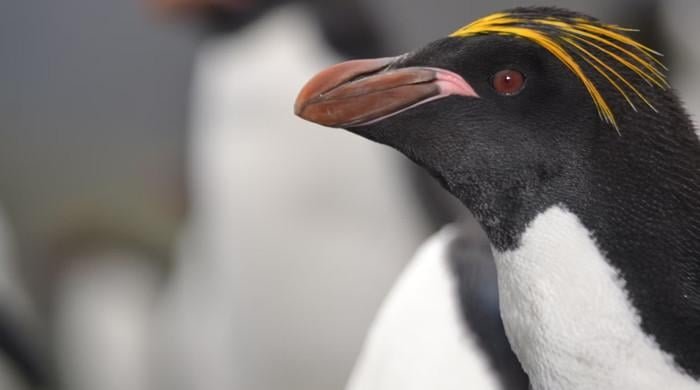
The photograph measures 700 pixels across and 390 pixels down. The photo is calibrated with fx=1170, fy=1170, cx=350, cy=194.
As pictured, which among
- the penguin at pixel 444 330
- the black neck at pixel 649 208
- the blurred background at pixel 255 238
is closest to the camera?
the black neck at pixel 649 208

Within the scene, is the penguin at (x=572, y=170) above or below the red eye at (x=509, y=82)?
below

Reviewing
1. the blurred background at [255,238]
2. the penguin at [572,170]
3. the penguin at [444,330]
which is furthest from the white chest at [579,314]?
the blurred background at [255,238]

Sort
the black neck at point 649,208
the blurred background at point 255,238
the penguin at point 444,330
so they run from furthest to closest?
the blurred background at point 255,238, the penguin at point 444,330, the black neck at point 649,208

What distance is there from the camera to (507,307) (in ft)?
2.40

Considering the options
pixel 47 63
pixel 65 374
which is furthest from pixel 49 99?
pixel 65 374

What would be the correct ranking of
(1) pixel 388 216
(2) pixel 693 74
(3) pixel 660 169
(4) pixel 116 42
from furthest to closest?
(4) pixel 116 42 < (2) pixel 693 74 < (1) pixel 388 216 < (3) pixel 660 169

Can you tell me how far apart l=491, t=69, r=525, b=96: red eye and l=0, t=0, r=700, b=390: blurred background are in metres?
0.83

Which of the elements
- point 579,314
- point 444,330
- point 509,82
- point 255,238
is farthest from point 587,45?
point 255,238

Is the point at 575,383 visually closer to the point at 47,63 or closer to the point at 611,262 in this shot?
the point at 611,262

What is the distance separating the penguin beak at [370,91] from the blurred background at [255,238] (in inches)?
31.6

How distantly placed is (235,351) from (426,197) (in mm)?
397

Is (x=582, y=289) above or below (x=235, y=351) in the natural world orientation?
above

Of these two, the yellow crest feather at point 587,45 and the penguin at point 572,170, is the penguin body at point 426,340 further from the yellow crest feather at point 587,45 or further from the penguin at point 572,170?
the yellow crest feather at point 587,45

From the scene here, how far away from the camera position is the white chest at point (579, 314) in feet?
2.26
